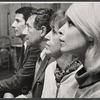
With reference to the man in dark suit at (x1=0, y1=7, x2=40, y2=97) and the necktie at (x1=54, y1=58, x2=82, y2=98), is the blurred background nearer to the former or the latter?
the man in dark suit at (x1=0, y1=7, x2=40, y2=97)

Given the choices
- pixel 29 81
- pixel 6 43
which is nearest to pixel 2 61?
pixel 6 43

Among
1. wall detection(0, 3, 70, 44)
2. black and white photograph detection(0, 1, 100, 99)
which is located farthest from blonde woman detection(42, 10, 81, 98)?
wall detection(0, 3, 70, 44)

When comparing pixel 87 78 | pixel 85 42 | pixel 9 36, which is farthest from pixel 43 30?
pixel 87 78

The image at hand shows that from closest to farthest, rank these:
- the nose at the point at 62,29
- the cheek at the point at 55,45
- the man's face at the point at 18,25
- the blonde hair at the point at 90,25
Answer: the blonde hair at the point at 90,25 < the nose at the point at 62,29 < the cheek at the point at 55,45 < the man's face at the point at 18,25

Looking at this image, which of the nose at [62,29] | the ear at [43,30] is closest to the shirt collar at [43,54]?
the ear at [43,30]

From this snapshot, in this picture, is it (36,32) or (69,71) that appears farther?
(36,32)

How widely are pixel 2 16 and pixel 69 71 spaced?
28.8 inches

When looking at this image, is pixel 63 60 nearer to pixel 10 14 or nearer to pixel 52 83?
pixel 52 83

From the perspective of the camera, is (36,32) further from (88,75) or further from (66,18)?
(88,75)

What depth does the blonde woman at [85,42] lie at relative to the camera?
151cm

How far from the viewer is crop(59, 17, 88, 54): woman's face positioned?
5.13ft

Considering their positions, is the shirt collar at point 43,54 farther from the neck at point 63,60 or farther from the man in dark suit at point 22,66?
the neck at point 63,60

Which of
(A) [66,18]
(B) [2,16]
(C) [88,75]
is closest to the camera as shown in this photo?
(C) [88,75]

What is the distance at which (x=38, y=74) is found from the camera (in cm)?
185
